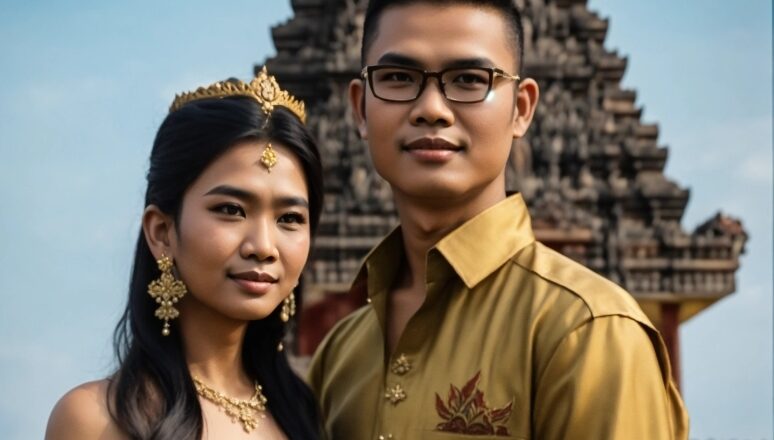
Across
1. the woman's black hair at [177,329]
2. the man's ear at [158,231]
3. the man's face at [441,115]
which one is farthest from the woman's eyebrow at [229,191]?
the man's face at [441,115]

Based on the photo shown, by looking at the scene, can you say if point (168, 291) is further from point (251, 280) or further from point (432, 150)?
point (432, 150)

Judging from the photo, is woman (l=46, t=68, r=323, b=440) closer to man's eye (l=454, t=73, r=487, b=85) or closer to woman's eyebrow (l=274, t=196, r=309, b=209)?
woman's eyebrow (l=274, t=196, r=309, b=209)

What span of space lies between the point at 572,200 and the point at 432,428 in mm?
15175

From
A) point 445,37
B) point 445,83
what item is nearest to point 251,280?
point 445,83

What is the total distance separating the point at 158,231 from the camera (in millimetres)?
4699

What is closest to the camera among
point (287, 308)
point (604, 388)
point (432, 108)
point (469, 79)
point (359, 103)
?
point (604, 388)

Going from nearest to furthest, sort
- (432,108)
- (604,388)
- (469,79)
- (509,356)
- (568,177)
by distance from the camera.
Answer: (604,388)
(509,356)
(432,108)
(469,79)
(568,177)

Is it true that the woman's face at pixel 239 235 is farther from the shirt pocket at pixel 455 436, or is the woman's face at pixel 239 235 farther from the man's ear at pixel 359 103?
the shirt pocket at pixel 455 436

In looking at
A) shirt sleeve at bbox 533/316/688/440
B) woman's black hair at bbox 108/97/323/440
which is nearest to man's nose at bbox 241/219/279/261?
woman's black hair at bbox 108/97/323/440

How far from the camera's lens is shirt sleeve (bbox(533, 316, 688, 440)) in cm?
420

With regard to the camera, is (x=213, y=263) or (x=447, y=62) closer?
(x=213, y=263)

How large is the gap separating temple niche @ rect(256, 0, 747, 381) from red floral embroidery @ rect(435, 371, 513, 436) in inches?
505

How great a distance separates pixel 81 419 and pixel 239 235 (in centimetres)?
83

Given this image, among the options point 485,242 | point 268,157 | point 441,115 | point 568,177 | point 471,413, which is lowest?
point 471,413
